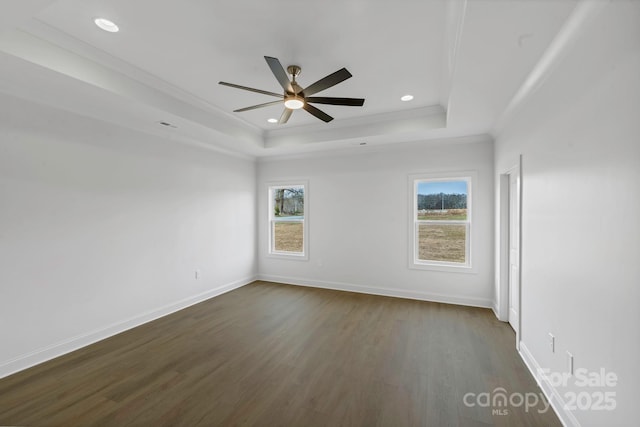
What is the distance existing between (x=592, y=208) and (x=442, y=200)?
2919mm

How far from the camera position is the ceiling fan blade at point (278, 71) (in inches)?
76.3

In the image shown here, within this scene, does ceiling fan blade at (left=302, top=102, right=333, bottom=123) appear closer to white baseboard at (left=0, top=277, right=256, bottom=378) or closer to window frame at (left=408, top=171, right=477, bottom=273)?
window frame at (left=408, top=171, right=477, bottom=273)

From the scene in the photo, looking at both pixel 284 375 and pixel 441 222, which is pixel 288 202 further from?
pixel 284 375

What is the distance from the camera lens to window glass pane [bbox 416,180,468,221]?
426cm

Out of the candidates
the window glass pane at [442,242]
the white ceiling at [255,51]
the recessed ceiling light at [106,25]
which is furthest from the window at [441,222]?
the recessed ceiling light at [106,25]

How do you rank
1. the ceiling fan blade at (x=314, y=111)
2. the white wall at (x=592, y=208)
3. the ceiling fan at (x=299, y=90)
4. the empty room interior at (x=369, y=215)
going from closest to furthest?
the white wall at (x=592, y=208), the empty room interior at (x=369, y=215), the ceiling fan at (x=299, y=90), the ceiling fan blade at (x=314, y=111)

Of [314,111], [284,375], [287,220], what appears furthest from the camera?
[287,220]

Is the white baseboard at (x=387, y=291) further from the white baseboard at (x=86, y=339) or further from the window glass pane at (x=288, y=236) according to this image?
the white baseboard at (x=86, y=339)

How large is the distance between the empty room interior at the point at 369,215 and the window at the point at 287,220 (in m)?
1.11

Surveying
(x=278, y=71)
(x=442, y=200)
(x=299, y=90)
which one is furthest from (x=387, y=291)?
(x=278, y=71)

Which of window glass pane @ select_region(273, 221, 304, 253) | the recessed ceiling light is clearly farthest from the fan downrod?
window glass pane @ select_region(273, 221, 304, 253)

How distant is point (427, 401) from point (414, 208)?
2938 mm

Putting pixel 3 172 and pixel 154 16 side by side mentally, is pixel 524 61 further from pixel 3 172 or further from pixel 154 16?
pixel 3 172

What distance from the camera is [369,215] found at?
473 cm
